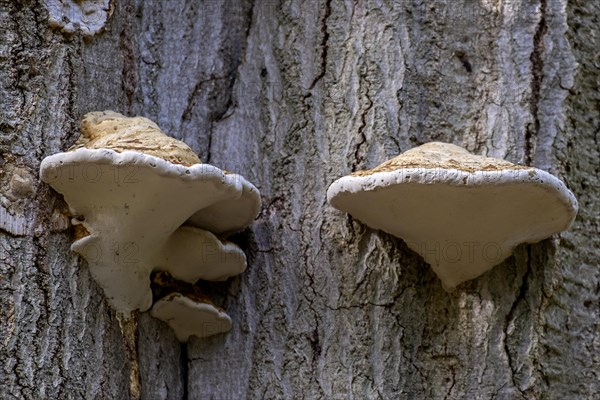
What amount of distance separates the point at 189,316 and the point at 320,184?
0.71 meters

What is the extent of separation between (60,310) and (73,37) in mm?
1024

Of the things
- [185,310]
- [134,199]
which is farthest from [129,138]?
[185,310]

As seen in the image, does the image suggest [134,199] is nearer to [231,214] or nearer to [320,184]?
[231,214]

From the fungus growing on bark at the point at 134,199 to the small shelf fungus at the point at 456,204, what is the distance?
18.1 inches

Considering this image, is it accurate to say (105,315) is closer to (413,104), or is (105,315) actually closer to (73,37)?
(73,37)

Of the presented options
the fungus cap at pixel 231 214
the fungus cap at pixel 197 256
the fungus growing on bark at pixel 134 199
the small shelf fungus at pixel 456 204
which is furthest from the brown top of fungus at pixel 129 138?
the small shelf fungus at pixel 456 204

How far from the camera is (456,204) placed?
2703 millimetres

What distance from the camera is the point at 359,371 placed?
3.06m

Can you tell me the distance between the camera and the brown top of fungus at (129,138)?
107 inches

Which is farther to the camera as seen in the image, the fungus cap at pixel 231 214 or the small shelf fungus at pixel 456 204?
the fungus cap at pixel 231 214

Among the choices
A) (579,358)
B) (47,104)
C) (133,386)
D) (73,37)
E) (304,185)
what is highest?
(73,37)

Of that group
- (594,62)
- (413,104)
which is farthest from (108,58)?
(594,62)

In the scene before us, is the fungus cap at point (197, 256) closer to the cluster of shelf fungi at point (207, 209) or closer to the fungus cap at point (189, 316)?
the cluster of shelf fungi at point (207, 209)

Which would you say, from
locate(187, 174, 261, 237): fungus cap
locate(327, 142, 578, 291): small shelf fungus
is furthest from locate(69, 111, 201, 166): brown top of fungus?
locate(327, 142, 578, 291): small shelf fungus
